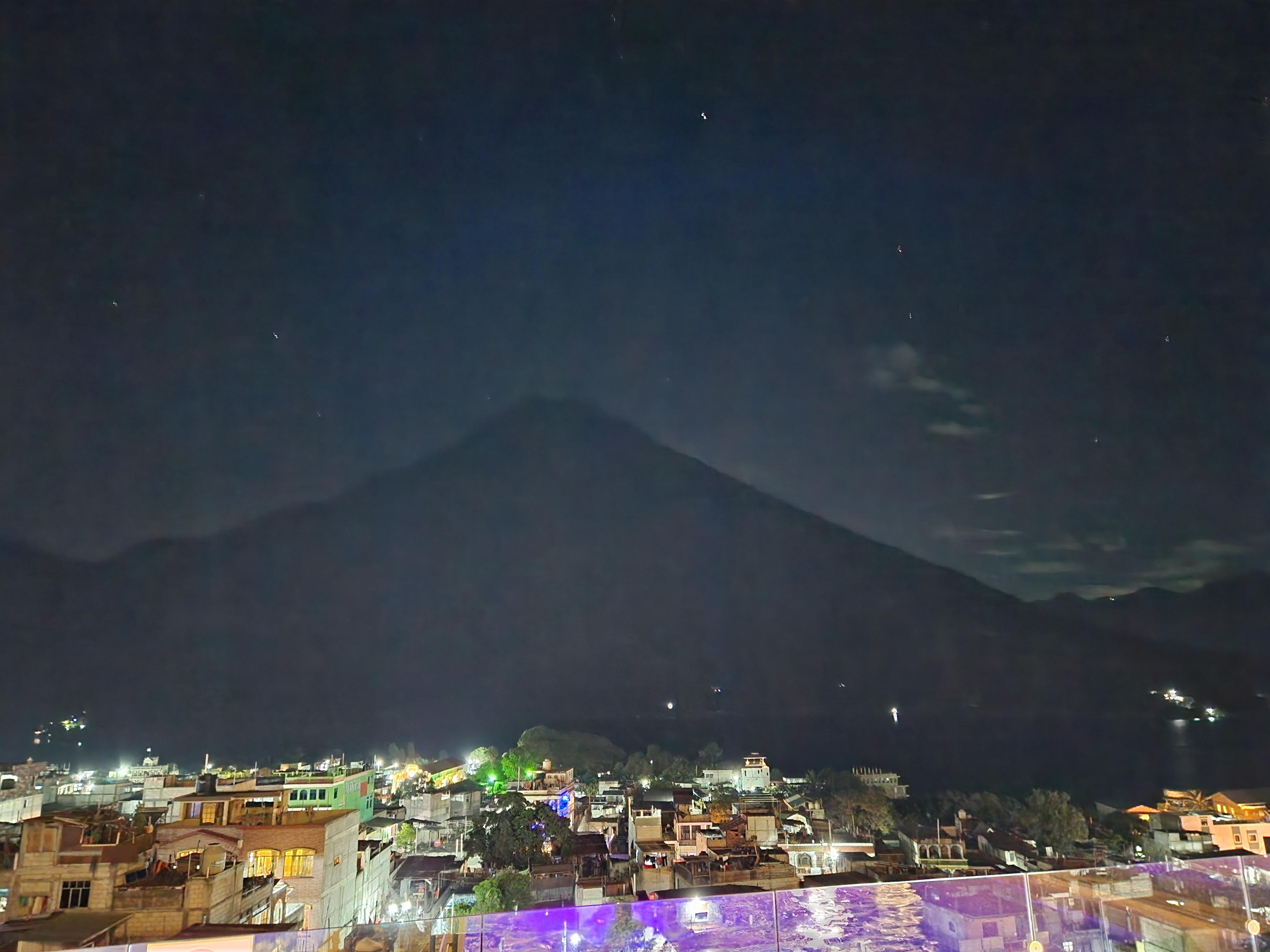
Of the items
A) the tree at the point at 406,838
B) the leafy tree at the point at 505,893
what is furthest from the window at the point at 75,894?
the tree at the point at 406,838

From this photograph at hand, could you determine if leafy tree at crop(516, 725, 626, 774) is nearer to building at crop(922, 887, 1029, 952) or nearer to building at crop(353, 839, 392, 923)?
building at crop(353, 839, 392, 923)

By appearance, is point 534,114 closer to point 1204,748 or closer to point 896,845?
point 896,845

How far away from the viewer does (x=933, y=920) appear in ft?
6.66

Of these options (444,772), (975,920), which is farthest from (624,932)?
(444,772)

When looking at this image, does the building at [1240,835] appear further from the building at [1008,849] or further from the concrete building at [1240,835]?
the building at [1008,849]

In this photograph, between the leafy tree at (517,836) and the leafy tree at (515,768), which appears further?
the leafy tree at (515,768)

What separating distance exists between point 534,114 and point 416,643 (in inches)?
550

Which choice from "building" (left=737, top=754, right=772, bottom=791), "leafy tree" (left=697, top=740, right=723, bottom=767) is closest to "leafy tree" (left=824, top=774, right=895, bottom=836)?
"building" (left=737, top=754, right=772, bottom=791)

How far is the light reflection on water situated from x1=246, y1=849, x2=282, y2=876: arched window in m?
6.70

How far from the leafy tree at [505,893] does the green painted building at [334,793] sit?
3105mm

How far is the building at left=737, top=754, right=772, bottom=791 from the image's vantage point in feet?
58.0

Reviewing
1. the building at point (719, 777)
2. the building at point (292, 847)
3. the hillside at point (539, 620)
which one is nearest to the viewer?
the building at point (292, 847)

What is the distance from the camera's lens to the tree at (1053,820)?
44.9 ft

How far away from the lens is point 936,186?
995cm
